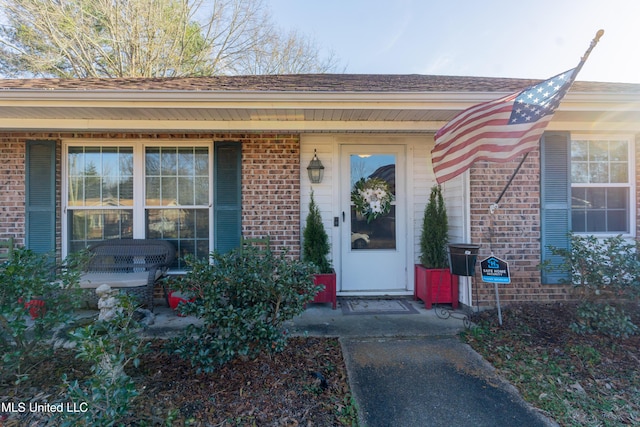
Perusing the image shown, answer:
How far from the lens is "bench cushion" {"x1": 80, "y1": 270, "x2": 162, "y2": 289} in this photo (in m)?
3.76

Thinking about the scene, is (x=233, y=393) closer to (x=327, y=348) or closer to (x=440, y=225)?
(x=327, y=348)

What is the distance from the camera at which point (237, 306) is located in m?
2.55

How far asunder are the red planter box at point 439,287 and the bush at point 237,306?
2.16m

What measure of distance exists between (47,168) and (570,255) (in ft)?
21.4

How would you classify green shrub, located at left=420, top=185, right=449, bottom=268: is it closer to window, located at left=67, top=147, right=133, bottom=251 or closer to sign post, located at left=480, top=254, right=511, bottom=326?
sign post, located at left=480, top=254, right=511, bottom=326

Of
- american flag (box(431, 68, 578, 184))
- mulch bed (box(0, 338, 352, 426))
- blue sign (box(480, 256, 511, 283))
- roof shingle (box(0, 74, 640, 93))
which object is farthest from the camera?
roof shingle (box(0, 74, 640, 93))

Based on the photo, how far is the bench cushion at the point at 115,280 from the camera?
376 centimetres

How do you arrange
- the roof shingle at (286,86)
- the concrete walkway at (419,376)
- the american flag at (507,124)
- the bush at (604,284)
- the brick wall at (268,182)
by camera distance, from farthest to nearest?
the brick wall at (268,182)
the roof shingle at (286,86)
the bush at (604,284)
the american flag at (507,124)
the concrete walkway at (419,376)

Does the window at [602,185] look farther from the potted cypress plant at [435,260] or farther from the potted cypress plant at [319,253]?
the potted cypress plant at [319,253]

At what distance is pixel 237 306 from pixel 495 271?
278 centimetres

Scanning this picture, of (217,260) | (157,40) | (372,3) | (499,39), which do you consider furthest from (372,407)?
(157,40)

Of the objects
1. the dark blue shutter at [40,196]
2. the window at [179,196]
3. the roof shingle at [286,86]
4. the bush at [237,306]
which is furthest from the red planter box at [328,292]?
the dark blue shutter at [40,196]

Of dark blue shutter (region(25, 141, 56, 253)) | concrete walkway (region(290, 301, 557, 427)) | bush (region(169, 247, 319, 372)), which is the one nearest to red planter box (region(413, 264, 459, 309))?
concrete walkway (region(290, 301, 557, 427))

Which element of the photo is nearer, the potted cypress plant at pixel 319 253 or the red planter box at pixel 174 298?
the red planter box at pixel 174 298
